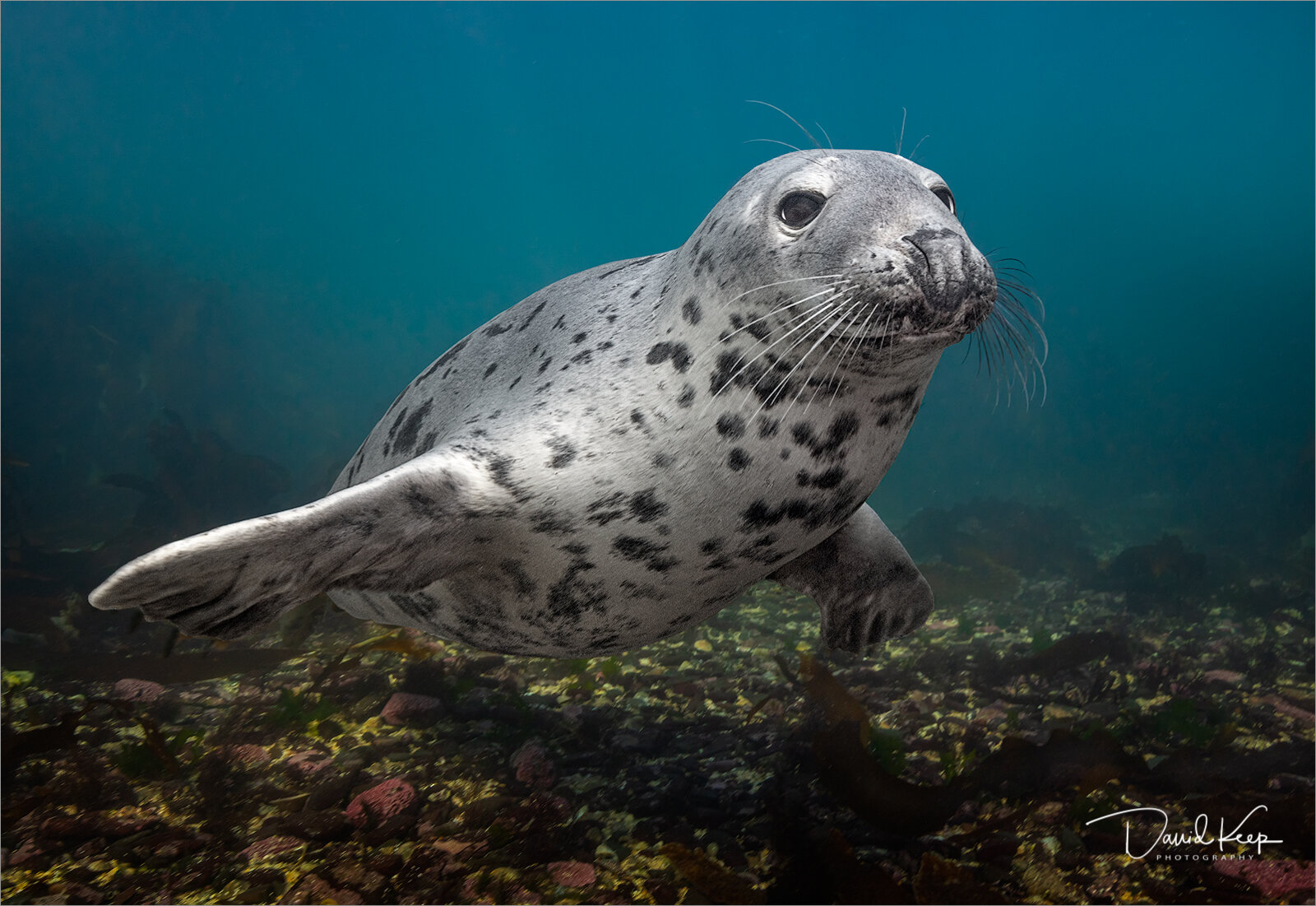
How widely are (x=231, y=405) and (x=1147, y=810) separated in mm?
25995

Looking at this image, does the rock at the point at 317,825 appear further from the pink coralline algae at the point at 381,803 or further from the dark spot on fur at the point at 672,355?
the dark spot on fur at the point at 672,355

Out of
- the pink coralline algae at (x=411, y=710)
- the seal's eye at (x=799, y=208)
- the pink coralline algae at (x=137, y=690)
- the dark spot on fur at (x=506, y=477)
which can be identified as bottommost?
the pink coralline algae at (x=137, y=690)

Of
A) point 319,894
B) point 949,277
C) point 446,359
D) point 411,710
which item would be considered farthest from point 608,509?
point 411,710

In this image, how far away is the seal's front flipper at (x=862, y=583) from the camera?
249 centimetres

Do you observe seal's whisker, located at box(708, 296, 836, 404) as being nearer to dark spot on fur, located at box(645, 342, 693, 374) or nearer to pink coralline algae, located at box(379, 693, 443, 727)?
dark spot on fur, located at box(645, 342, 693, 374)

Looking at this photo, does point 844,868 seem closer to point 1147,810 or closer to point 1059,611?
point 1147,810

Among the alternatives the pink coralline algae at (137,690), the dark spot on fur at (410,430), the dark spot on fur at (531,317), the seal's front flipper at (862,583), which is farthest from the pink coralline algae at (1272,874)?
the pink coralline algae at (137,690)

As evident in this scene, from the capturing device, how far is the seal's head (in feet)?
4.61

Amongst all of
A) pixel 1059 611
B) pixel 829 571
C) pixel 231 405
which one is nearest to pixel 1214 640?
pixel 1059 611

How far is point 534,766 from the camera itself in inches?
111

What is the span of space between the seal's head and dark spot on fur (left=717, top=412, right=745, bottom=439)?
20 cm

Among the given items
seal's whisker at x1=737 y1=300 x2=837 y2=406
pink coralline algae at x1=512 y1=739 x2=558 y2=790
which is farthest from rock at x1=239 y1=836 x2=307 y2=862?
seal's whisker at x1=737 y1=300 x2=837 y2=406

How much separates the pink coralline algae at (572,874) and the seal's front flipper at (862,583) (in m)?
1.14

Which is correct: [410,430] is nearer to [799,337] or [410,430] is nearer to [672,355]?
[672,355]
